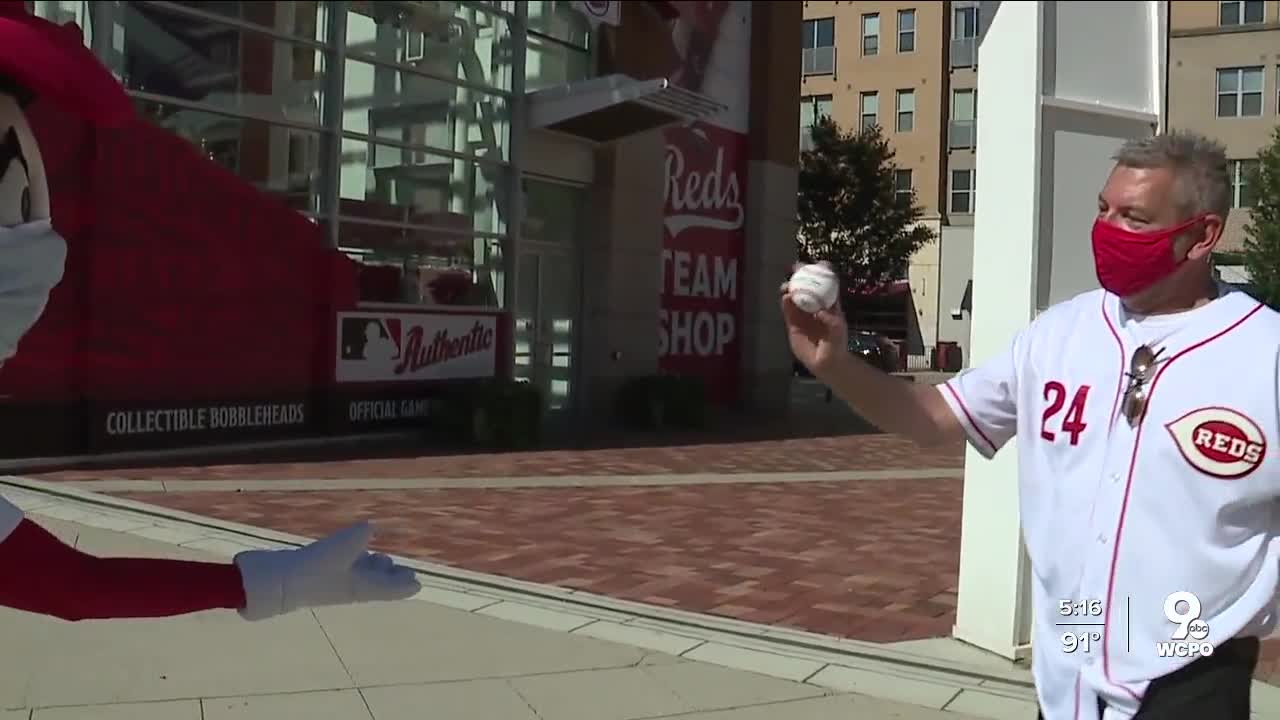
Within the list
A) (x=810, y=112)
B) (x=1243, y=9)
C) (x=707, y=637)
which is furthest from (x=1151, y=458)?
(x=810, y=112)

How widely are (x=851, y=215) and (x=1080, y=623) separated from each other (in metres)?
26.6

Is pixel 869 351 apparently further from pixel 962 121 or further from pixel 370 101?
pixel 962 121

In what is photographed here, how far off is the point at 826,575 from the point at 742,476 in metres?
4.84

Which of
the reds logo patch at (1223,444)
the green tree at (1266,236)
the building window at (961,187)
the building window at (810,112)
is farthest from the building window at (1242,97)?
the building window at (810,112)

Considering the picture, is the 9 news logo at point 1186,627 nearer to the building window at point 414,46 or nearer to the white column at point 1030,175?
the white column at point 1030,175

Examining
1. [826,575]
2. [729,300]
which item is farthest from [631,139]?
[826,575]

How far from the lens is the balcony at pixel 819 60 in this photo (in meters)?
19.2

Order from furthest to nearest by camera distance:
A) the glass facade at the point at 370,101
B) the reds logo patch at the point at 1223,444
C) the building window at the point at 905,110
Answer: the building window at the point at 905,110, the glass facade at the point at 370,101, the reds logo patch at the point at 1223,444

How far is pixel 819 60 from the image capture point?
19.5m

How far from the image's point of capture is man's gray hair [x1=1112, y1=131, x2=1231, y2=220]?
212 centimetres

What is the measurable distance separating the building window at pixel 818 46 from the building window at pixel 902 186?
4296mm

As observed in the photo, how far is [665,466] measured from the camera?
1278 cm

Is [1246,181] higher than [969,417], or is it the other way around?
[1246,181]

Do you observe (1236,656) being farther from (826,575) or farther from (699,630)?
(826,575)
